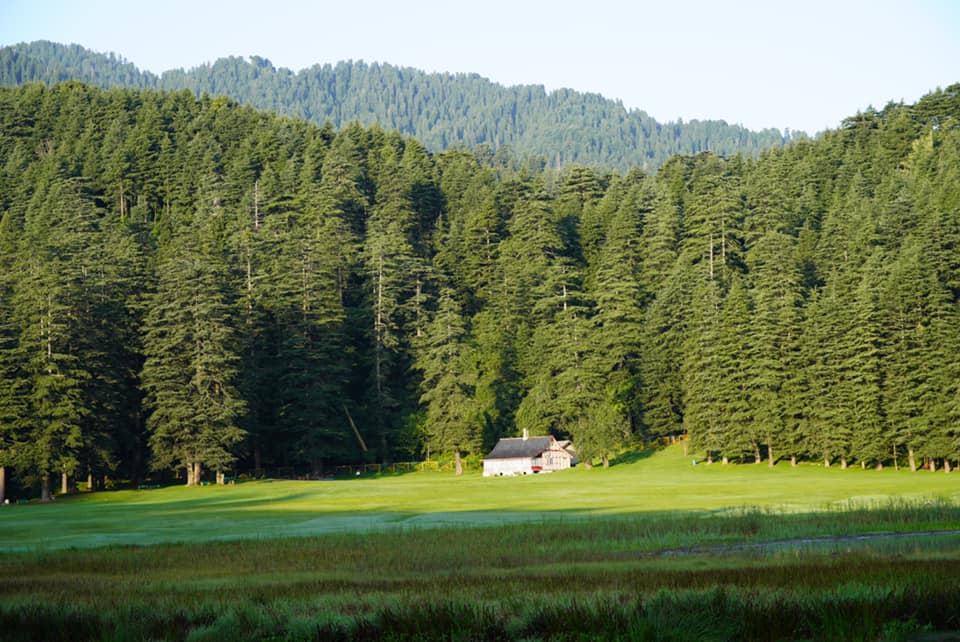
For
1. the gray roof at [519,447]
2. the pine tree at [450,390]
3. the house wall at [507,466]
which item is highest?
the pine tree at [450,390]

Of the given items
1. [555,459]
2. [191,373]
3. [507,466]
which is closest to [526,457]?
[507,466]

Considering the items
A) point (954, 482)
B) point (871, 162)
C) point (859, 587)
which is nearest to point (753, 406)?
point (954, 482)

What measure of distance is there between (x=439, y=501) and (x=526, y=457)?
123ft

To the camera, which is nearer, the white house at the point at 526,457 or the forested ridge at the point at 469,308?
the forested ridge at the point at 469,308

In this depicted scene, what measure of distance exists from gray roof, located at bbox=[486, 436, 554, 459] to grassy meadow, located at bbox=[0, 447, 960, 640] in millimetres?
40118

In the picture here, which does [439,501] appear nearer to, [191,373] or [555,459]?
[191,373]

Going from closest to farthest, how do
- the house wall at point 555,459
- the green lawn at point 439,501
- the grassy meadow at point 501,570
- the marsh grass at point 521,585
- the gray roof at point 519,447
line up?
the marsh grass at point 521,585, the grassy meadow at point 501,570, the green lawn at point 439,501, the gray roof at point 519,447, the house wall at point 555,459

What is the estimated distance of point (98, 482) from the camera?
9050cm

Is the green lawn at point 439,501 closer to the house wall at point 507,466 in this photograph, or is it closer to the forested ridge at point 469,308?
the forested ridge at point 469,308

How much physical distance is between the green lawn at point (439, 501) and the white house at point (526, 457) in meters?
6.42

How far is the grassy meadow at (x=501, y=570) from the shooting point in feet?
55.2

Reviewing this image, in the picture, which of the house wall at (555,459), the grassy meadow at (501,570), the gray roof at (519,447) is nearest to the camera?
the grassy meadow at (501,570)

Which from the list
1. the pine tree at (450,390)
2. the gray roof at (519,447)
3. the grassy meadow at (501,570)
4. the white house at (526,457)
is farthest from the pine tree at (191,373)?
the grassy meadow at (501,570)

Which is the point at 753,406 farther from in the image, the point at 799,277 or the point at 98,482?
the point at 98,482
